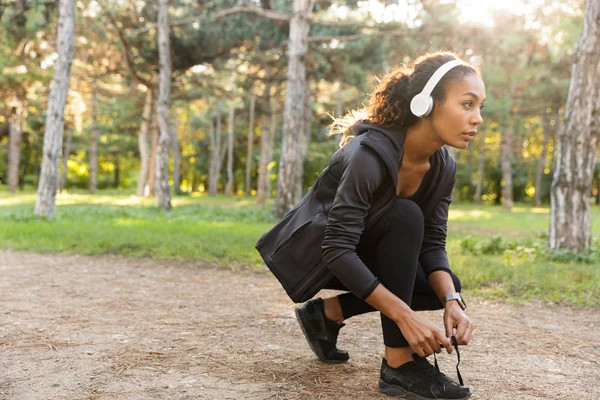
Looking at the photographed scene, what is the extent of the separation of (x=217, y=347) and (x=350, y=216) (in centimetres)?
147

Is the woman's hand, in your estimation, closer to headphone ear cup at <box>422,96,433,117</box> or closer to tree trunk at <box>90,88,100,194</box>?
headphone ear cup at <box>422,96,433,117</box>

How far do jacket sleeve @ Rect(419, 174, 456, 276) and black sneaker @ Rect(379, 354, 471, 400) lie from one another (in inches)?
17.8

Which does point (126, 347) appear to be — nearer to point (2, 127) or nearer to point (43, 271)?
point (43, 271)

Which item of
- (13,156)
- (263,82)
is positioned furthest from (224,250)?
(13,156)

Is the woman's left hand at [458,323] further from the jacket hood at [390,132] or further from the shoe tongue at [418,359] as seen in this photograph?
the jacket hood at [390,132]

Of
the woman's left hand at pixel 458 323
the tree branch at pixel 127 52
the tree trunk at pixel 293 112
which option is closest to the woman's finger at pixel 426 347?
the woman's left hand at pixel 458 323

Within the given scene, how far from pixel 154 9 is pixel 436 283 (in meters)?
19.0

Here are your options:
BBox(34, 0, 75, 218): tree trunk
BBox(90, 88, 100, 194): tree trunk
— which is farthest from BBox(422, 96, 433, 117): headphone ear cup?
BBox(90, 88, 100, 194): tree trunk

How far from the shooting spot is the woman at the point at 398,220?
251 cm

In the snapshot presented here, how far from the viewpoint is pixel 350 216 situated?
251cm

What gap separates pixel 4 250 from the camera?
25.9 ft

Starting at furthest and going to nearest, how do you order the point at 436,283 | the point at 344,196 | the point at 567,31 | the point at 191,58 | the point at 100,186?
1. the point at 100,186
2. the point at 191,58
3. the point at 567,31
4. the point at 436,283
5. the point at 344,196

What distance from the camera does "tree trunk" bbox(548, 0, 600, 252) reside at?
24.1ft

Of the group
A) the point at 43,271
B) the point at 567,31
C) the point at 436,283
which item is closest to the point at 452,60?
the point at 436,283
